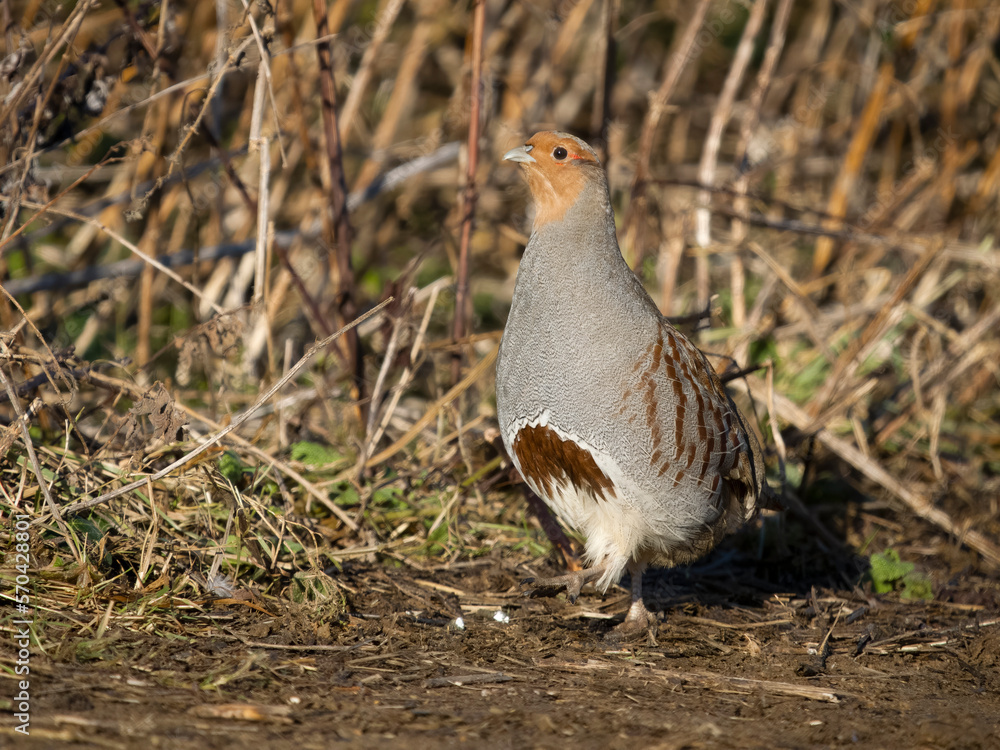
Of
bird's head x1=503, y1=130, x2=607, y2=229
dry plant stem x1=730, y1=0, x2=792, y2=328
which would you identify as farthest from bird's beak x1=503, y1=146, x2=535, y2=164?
dry plant stem x1=730, y1=0, x2=792, y2=328

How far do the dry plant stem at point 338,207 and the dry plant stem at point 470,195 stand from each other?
466 mm

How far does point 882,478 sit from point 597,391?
6.99 feet

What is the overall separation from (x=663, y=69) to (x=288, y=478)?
5.54 meters

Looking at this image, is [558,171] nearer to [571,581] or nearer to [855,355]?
[571,581]

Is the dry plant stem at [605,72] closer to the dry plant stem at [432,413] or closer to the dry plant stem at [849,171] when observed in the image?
the dry plant stem at [432,413]

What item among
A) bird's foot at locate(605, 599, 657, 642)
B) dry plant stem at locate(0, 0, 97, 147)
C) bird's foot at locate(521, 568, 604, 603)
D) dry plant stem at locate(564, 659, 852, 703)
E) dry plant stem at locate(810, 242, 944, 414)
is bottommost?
bird's foot at locate(605, 599, 657, 642)

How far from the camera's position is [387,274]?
6258 millimetres

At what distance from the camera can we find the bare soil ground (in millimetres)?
2297

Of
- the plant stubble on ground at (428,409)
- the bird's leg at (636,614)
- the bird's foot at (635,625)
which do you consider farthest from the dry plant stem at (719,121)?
the bird's foot at (635,625)

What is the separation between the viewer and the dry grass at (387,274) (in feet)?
10.4

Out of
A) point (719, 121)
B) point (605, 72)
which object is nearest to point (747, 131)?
point (719, 121)

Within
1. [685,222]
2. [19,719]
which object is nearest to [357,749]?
[19,719]

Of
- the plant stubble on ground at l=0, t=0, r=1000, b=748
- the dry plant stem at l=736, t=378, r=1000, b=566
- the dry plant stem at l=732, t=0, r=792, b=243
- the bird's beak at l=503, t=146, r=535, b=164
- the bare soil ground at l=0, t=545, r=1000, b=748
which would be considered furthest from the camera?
the dry plant stem at l=732, t=0, r=792, b=243

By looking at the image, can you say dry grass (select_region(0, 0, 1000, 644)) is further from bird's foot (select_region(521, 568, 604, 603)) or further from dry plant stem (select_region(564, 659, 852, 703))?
dry plant stem (select_region(564, 659, 852, 703))
